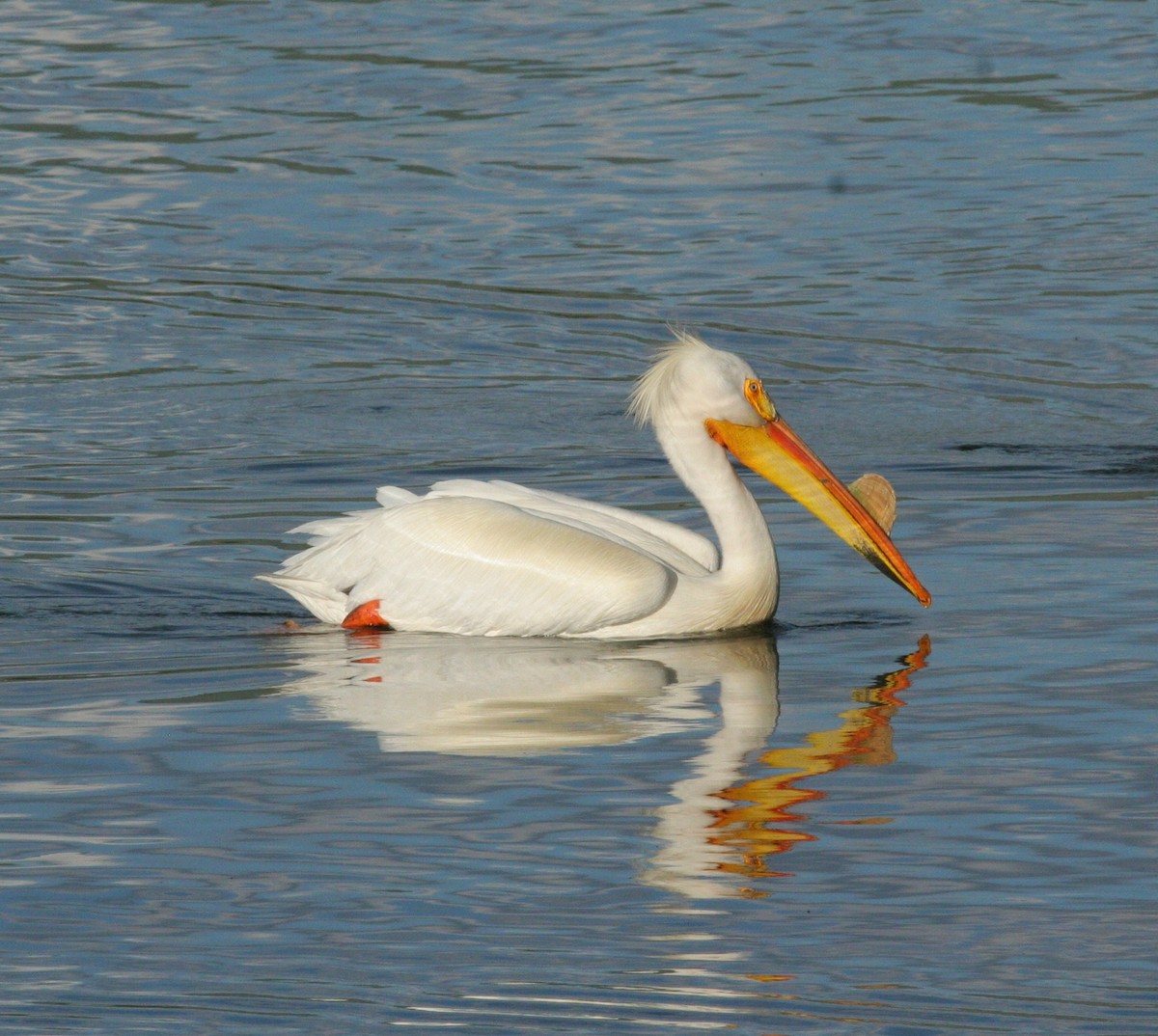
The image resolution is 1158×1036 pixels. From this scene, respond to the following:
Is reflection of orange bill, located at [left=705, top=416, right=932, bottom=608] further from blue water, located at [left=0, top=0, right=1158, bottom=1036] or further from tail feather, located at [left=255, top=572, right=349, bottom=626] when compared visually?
tail feather, located at [left=255, top=572, right=349, bottom=626]

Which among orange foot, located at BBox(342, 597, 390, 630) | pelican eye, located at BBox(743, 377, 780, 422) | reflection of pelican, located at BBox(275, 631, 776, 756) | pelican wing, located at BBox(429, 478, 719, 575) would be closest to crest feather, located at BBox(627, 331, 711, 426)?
pelican eye, located at BBox(743, 377, 780, 422)

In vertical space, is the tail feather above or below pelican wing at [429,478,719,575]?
below

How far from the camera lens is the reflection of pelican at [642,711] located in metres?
5.53

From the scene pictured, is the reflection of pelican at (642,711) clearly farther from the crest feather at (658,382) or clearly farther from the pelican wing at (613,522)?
the crest feather at (658,382)

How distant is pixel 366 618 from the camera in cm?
790

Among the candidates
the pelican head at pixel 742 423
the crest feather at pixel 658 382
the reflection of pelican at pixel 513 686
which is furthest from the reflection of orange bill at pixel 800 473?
the reflection of pelican at pixel 513 686

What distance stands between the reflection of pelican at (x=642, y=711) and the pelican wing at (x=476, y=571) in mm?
83

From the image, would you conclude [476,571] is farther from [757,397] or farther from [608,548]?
[757,397]

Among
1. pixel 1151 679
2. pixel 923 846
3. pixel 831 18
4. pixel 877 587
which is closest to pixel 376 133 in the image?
pixel 831 18

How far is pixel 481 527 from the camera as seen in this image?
7.76 meters

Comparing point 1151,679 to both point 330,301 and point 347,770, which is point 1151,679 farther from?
point 330,301

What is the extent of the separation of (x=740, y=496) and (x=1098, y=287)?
5.78 metres

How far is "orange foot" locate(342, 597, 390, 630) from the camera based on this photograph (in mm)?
7867

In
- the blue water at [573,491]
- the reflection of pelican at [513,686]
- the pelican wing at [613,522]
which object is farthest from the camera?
the pelican wing at [613,522]
